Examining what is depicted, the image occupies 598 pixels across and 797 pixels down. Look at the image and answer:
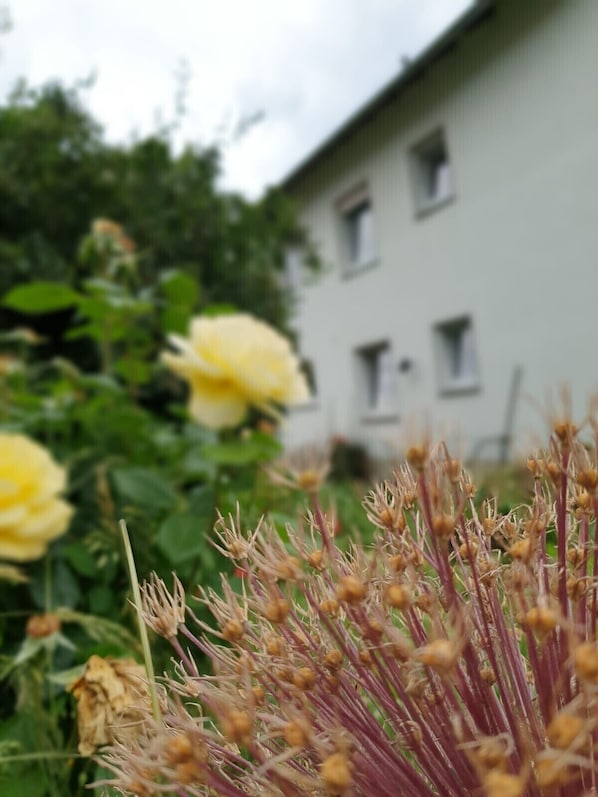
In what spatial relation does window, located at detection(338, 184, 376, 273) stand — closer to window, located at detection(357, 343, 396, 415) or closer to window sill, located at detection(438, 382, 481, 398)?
window, located at detection(357, 343, 396, 415)

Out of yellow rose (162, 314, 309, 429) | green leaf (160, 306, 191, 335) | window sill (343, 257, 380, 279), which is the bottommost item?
yellow rose (162, 314, 309, 429)

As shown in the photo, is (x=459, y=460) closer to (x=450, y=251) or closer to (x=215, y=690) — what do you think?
(x=215, y=690)

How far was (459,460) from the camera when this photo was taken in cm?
41

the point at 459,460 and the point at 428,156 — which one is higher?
the point at 428,156

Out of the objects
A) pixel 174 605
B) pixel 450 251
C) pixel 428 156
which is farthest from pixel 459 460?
pixel 428 156

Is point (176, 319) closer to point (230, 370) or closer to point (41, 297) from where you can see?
point (41, 297)

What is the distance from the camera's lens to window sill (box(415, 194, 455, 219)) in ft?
26.7

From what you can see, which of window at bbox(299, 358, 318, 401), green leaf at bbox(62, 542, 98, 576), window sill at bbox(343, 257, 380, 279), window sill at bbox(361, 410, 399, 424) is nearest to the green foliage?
green leaf at bbox(62, 542, 98, 576)

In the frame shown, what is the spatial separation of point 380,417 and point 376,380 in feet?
3.19

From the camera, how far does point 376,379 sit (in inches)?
403

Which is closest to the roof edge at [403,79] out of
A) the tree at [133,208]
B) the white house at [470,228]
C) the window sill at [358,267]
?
the white house at [470,228]

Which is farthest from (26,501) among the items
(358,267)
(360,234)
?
(360,234)

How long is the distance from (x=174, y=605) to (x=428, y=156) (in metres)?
9.21

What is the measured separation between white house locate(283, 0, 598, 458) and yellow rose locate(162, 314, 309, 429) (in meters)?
3.93
